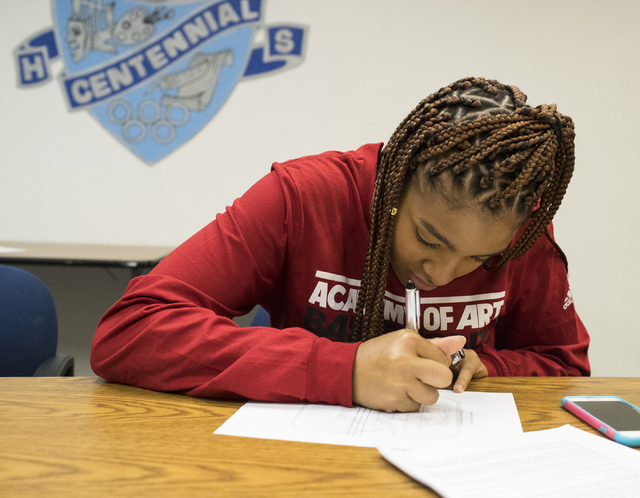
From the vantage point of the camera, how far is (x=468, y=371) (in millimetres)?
830

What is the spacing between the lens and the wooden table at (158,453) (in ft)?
1.57

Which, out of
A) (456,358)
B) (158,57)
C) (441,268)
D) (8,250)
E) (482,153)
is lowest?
(8,250)

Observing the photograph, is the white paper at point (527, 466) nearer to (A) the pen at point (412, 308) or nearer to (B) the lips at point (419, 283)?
(A) the pen at point (412, 308)

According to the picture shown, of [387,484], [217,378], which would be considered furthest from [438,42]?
[387,484]

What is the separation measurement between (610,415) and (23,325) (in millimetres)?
1202

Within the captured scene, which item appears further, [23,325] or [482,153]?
[23,325]

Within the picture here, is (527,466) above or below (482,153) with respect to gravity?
below

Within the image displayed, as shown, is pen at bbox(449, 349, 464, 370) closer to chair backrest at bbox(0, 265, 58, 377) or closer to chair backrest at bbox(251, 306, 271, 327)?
chair backrest at bbox(251, 306, 271, 327)

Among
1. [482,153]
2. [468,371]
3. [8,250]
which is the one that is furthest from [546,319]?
[8,250]

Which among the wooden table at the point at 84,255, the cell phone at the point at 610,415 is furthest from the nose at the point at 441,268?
the wooden table at the point at 84,255

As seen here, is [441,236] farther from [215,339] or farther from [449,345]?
[215,339]

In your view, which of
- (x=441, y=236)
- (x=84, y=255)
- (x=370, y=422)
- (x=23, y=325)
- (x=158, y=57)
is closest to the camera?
(x=370, y=422)

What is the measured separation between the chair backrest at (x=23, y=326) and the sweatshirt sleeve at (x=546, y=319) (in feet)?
3.28

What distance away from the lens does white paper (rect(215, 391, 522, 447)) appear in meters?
0.60
